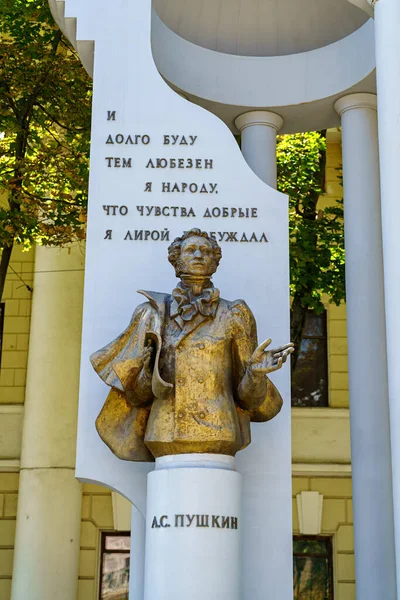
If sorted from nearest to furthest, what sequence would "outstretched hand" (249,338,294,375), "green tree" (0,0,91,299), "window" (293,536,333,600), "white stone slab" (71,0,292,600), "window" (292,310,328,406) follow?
"outstretched hand" (249,338,294,375), "white stone slab" (71,0,292,600), "green tree" (0,0,91,299), "window" (293,536,333,600), "window" (292,310,328,406)

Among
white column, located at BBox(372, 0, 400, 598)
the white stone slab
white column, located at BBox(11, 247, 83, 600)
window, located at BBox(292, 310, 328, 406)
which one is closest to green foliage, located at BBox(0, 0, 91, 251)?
white column, located at BBox(11, 247, 83, 600)

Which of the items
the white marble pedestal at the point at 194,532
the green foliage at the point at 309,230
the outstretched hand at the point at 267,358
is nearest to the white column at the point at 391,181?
the outstretched hand at the point at 267,358

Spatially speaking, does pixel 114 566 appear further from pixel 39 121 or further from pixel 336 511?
pixel 39 121

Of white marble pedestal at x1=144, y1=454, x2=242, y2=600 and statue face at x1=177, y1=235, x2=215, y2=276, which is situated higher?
statue face at x1=177, y1=235, x2=215, y2=276

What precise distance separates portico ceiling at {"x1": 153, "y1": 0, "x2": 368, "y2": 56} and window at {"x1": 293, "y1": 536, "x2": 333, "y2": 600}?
29.8 ft

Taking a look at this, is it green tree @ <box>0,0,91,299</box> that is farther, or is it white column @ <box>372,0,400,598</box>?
green tree @ <box>0,0,91,299</box>

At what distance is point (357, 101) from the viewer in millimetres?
11625

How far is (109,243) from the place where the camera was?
32.1 feet

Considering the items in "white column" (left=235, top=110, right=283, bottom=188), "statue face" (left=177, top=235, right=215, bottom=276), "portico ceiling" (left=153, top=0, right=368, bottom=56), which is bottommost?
"statue face" (left=177, top=235, right=215, bottom=276)

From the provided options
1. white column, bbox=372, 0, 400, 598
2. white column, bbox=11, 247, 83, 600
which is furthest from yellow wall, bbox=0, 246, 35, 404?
white column, bbox=372, 0, 400, 598

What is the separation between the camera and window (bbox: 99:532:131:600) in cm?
1777

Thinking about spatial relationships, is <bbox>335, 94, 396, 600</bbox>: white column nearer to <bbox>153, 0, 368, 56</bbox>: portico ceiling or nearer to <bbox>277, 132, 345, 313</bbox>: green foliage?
<bbox>153, 0, 368, 56</bbox>: portico ceiling

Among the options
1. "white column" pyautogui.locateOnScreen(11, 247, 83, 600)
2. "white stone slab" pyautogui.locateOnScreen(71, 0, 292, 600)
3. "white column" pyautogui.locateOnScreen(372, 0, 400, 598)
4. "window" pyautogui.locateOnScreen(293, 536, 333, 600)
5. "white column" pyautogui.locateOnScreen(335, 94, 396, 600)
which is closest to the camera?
"white column" pyautogui.locateOnScreen(372, 0, 400, 598)

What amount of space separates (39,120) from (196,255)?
7.36 meters
